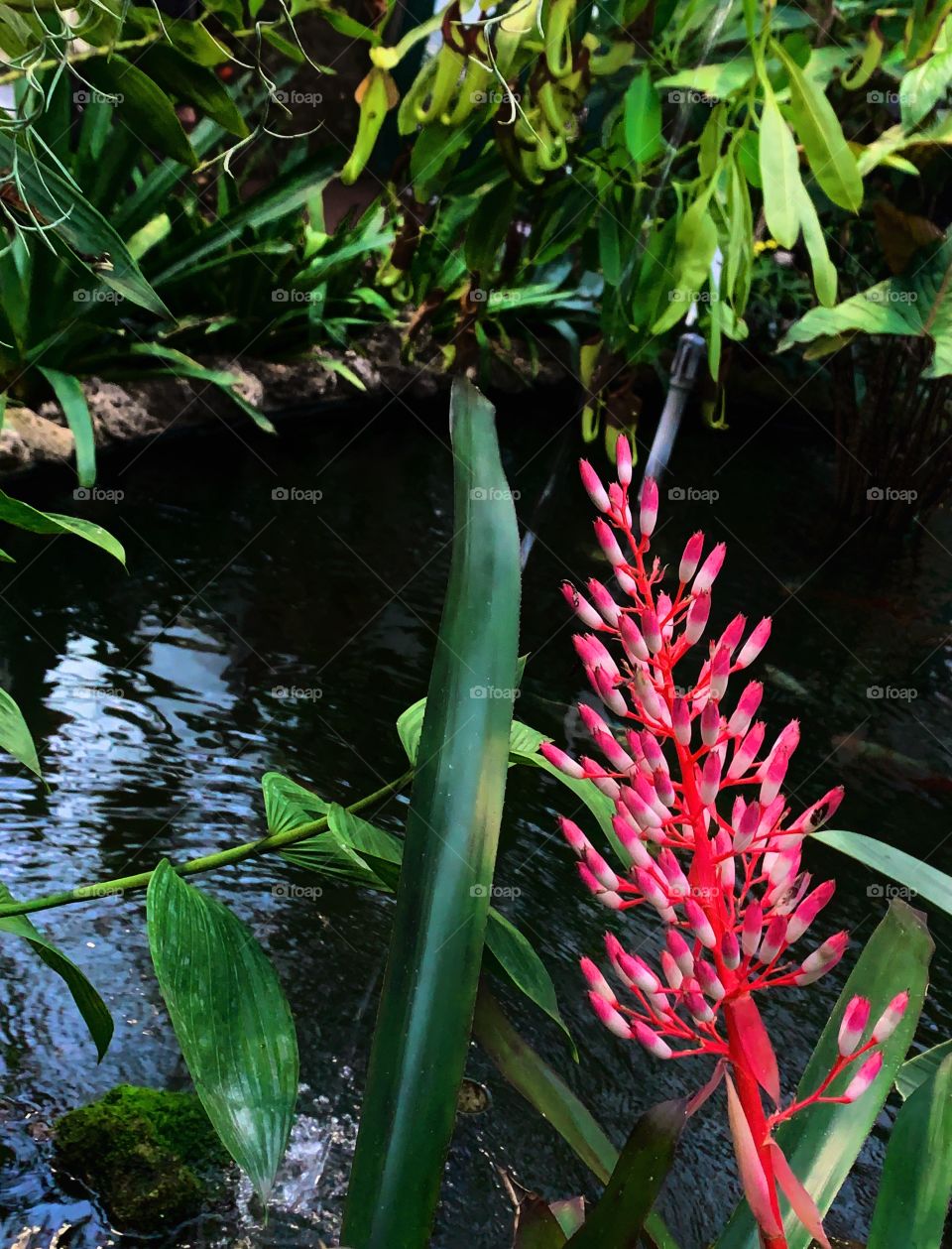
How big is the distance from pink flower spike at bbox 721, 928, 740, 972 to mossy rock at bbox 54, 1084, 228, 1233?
2.12 ft

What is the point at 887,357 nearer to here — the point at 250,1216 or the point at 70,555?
the point at 70,555

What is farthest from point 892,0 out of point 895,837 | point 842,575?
point 842,575

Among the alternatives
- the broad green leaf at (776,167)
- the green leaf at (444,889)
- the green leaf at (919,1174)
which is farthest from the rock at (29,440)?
the green leaf at (919,1174)

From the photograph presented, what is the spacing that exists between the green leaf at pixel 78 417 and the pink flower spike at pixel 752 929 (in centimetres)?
225

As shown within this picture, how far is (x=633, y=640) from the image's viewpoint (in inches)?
18.0

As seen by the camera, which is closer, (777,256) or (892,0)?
(892,0)

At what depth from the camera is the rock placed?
8.01 feet

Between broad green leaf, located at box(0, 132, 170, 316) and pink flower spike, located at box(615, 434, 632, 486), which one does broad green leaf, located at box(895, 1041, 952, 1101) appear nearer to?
pink flower spike, located at box(615, 434, 632, 486)

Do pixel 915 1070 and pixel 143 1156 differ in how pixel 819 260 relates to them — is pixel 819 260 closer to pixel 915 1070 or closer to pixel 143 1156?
pixel 915 1070

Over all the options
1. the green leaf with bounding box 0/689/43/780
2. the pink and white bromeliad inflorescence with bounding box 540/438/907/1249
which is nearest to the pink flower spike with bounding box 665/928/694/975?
the pink and white bromeliad inflorescence with bounding box 540/438/907/1249

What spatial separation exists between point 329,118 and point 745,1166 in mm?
5307

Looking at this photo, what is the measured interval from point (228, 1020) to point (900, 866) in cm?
40

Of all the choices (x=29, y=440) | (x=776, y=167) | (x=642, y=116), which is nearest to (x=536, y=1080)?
(x=776, y=167)

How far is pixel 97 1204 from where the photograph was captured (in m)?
0.89
